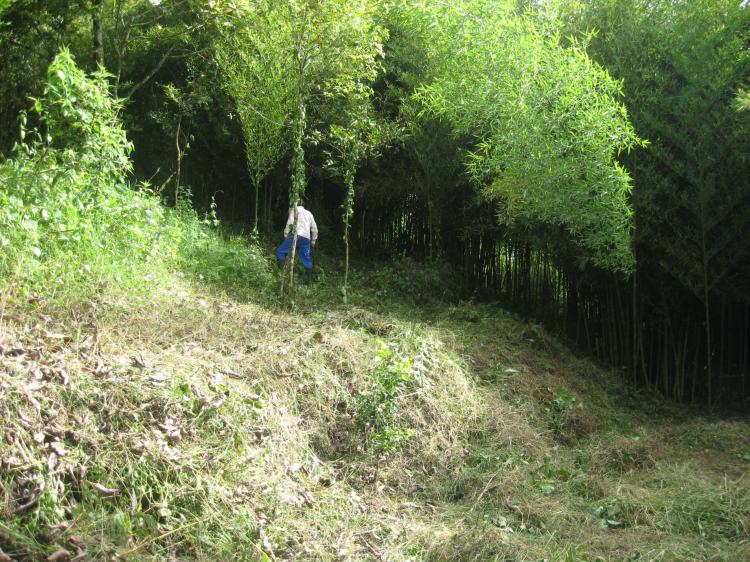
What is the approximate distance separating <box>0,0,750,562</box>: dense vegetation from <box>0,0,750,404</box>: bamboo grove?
0.03 m

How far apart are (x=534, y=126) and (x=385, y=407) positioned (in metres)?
2.52

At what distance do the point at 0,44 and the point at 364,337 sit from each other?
223 inches

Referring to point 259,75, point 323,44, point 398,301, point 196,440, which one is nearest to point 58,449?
point 196,440

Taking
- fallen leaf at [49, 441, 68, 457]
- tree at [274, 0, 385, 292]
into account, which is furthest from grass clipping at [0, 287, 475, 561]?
tree at [274, 0, 385, 292]

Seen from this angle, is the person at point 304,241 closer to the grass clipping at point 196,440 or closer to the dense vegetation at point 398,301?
the dense vegetation at point 398,301

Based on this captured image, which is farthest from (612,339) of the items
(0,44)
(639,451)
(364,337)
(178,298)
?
(0,44)

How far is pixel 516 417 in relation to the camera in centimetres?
406

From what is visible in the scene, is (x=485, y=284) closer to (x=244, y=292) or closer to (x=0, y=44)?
(x=244, y=292)

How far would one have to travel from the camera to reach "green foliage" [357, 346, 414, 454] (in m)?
3.25

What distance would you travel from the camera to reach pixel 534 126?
185 inches

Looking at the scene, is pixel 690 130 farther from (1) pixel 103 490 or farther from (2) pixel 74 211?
(1) pixel 103 490

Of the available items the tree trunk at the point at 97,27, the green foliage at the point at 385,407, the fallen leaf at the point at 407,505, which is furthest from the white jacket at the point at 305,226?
the fallen leaf at the point at 407,505

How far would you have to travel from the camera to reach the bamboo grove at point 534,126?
4.74 m

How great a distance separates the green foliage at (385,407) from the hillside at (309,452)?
1 cm
